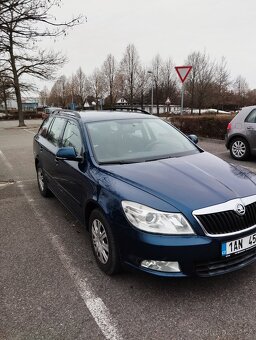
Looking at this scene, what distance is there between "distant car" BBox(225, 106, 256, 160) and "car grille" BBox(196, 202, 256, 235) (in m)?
6.54

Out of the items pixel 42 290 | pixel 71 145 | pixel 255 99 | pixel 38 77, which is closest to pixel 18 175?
pixel 71 145

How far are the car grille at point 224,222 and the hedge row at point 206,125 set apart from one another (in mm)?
10039

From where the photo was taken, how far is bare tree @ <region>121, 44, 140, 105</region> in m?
45.7

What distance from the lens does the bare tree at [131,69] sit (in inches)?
1797

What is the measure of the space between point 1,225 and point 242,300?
3.47m

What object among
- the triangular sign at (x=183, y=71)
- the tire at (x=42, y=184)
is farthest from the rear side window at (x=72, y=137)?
the triangular sign at (x=183, y=71)

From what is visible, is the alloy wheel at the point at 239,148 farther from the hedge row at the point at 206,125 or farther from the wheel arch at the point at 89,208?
the wheel arch at the point at 89,208

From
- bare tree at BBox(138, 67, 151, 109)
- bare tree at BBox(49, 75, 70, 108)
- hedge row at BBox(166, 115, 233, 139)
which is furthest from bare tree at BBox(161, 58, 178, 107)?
hedge row at BBox(166, 115, 233, 139)

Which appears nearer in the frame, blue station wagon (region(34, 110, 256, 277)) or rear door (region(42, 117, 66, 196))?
blue station wagon (region(34, 110, 256, 277))

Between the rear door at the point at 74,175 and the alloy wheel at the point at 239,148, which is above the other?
the rear door at the point at 74,175

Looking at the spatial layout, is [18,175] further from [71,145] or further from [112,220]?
[112,220]

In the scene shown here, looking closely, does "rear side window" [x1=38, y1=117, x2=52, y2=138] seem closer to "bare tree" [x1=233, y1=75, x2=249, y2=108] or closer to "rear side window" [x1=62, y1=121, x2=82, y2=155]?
"rear side window" [x1=62, y1=121, x2=82, y2=155]

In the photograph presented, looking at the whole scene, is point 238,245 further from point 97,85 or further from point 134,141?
point 97,85

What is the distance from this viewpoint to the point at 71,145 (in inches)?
177
